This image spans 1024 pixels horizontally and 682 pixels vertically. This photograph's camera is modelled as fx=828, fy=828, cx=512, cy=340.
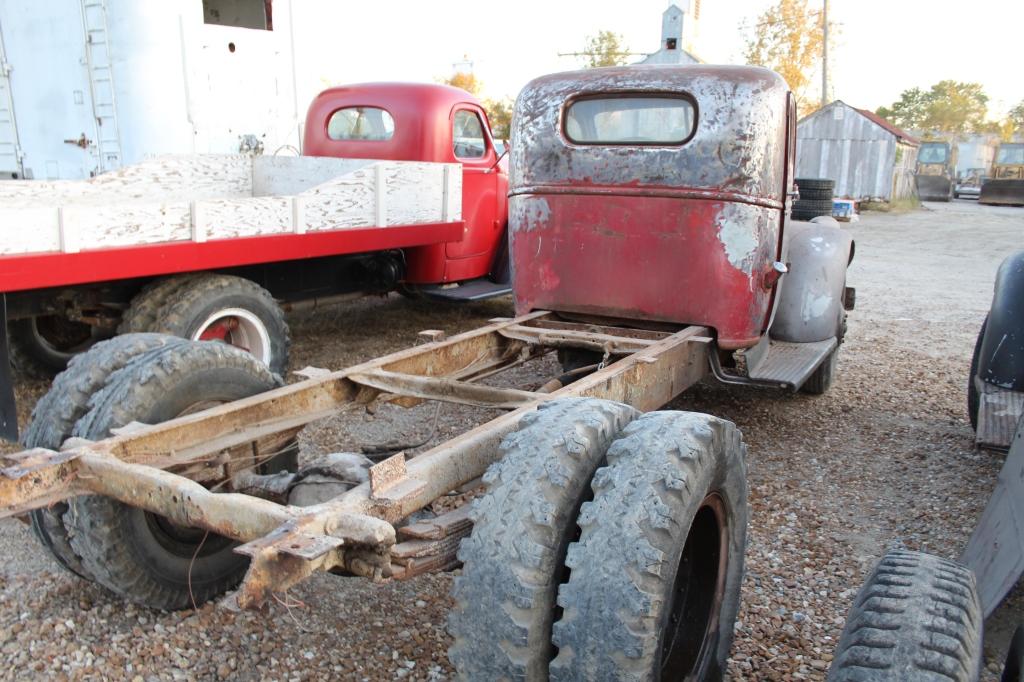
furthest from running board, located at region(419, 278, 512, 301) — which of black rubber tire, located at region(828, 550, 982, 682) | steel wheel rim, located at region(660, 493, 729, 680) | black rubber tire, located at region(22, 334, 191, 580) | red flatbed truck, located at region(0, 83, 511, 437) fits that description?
black rubber tire, located at region(828, 550, 982, 682)

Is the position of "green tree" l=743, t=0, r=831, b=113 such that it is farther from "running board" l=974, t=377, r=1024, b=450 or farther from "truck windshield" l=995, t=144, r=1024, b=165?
"running board" l=974, t=377, r=1024, b=450

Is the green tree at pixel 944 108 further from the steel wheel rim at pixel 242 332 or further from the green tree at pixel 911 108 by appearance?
the steel wheel rim at pixel 242 332

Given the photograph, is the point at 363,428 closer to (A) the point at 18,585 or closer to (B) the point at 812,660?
(A) the point at 18,585

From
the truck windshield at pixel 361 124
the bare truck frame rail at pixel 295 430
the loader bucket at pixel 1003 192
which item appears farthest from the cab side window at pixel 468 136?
the loader bucket at pixel 1003 192

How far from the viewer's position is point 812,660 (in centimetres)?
272

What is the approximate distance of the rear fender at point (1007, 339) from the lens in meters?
4.15

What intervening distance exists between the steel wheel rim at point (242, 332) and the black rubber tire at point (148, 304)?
35 cm

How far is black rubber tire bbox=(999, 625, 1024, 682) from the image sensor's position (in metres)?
1.97

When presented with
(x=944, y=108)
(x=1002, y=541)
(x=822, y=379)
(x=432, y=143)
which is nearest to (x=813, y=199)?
(x=822, y=379)

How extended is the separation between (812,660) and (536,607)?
1305 mm

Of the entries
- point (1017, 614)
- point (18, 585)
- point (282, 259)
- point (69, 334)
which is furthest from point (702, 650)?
point (69, 334)

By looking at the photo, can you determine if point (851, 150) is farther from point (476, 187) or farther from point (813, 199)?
point (476, 187)

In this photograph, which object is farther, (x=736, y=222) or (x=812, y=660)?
(x=736, y=222)

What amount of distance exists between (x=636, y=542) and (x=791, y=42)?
105ft
